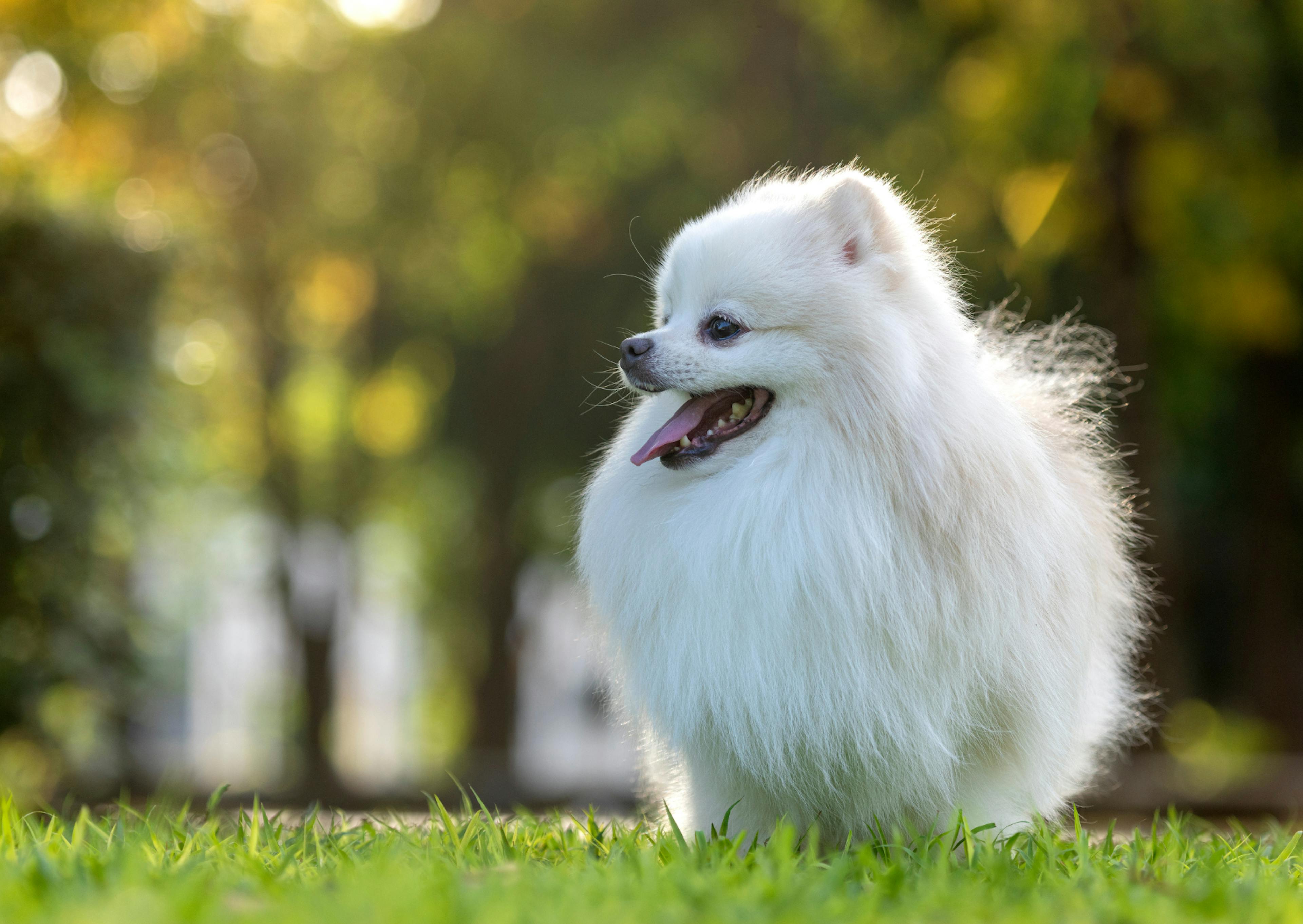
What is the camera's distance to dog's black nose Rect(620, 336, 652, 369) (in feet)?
11.0

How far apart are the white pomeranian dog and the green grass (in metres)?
0.23

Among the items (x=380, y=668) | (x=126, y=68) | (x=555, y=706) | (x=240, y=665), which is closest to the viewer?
(x=126, y=68)

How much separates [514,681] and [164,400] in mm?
6561

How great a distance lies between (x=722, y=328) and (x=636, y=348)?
0.81 ft

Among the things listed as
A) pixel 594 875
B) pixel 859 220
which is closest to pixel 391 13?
pixel 859 220

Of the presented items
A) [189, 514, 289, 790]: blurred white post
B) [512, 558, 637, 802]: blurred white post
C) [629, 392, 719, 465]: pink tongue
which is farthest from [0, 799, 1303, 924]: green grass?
[512, 558, 637, 802]: blurred white post

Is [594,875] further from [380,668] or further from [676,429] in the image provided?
[380,668]

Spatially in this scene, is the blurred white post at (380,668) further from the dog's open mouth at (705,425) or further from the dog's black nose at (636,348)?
the dog's black nose at (636,348)

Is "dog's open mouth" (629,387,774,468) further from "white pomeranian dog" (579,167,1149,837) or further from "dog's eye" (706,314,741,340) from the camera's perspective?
"dog's eye" (706,314,741,340)

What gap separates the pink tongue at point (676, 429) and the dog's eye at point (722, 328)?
0.16 meters

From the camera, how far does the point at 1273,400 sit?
1212 cm

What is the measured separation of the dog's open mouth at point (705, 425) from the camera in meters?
3.39

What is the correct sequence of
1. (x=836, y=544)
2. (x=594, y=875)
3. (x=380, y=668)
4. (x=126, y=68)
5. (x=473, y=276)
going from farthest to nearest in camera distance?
(x=380, y=668)
(x=473, y=276)
(x=126, y=68)
(x=836, y=544)
(x=594, y=875)

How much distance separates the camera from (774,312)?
3330mm
